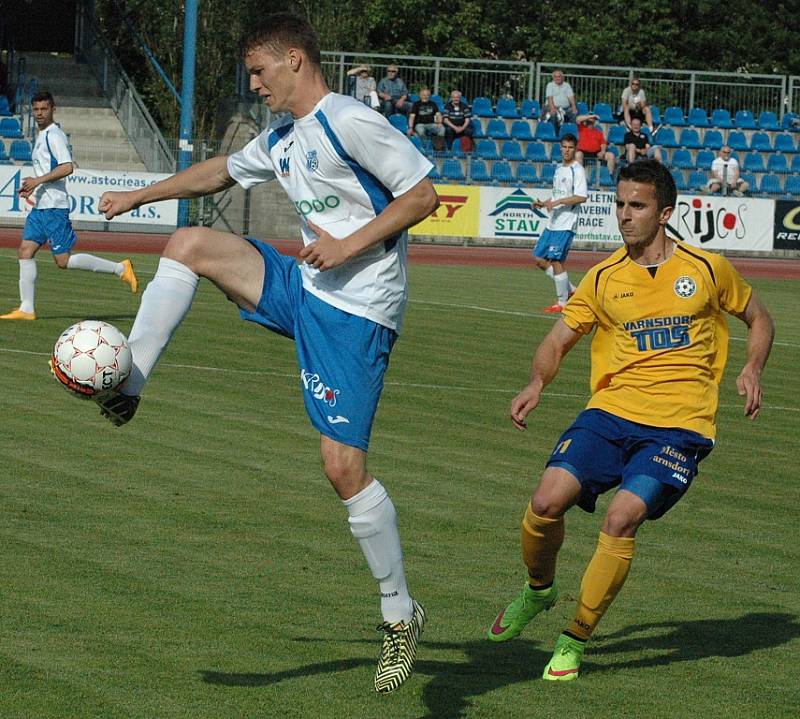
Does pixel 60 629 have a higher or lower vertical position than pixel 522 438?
higher

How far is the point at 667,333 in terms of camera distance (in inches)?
227

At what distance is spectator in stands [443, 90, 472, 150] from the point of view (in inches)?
1321

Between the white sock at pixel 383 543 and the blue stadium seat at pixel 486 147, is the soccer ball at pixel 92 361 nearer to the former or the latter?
the white sock at pixel 383 543

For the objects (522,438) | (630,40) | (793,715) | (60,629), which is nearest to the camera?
(793,715)

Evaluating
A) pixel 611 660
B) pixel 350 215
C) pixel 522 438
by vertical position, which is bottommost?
pixel 522 438

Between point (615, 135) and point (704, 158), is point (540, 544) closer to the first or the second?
point (615, 135)

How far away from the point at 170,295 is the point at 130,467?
3.82m

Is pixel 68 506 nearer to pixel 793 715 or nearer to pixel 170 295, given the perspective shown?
pixel 170 295

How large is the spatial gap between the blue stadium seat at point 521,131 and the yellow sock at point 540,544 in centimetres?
3009

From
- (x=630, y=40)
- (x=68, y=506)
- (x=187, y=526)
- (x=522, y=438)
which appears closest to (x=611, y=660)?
(x=187, y=526)

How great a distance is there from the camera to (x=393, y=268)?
17.0 ft

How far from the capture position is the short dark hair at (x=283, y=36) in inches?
198

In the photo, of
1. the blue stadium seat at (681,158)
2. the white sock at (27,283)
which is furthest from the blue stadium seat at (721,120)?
the white sock at (27,283)

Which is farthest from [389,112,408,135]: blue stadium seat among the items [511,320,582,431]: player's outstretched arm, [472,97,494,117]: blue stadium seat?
[511,320,582,431]: player's outstretched arm
